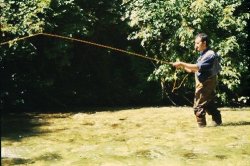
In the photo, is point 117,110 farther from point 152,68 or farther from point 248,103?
point 248,103

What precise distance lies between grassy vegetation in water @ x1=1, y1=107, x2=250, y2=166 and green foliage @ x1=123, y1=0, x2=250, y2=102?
1159mm

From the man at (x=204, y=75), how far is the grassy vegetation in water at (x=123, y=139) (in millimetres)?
372

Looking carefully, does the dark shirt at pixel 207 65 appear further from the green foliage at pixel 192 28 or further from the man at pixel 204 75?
the green foliage at pixel 192 28

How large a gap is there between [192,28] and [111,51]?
97.6 inches

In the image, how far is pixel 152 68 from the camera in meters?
10.9

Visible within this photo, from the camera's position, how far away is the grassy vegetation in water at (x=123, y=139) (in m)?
5.66

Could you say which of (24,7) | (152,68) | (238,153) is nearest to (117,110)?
(152,68)

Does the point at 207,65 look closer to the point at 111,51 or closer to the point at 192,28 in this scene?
the point at 192,28

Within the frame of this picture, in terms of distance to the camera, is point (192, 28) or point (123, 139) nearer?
point (123, 139)

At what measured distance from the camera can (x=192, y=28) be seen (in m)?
10.0

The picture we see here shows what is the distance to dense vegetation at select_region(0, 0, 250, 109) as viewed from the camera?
31.8 feet

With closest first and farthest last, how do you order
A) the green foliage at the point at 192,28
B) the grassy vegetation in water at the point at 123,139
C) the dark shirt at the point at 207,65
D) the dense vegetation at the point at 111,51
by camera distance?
the grassy vegetation in water at the point at 123,139 < the dark shirt at the point at 207,65 < the dense vegetation at the point at 111,51 < the green foliage at the point at 192,28

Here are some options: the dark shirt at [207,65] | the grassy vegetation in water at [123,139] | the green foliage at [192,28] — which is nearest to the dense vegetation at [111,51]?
the green foliage at [192,28]

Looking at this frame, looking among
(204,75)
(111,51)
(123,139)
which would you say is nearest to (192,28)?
(111,51)
